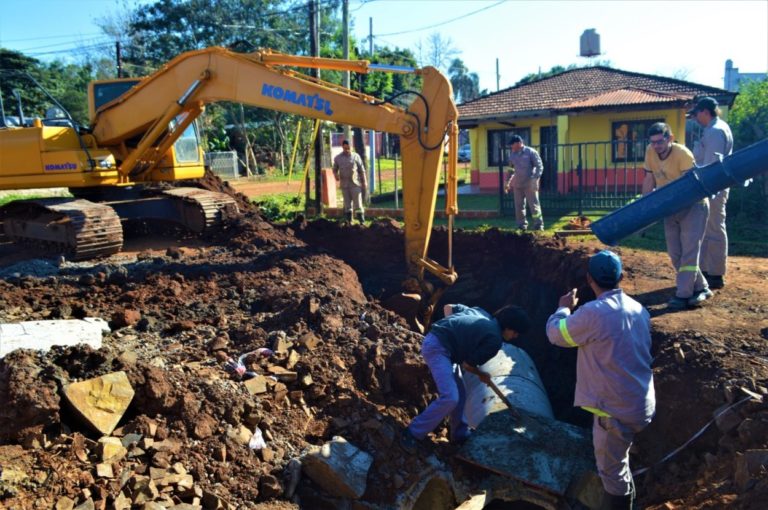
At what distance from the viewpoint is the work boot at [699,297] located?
6.91 meters

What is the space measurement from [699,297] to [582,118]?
1407cm

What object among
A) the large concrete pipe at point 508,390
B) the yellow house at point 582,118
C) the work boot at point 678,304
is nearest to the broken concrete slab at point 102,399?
the large concrete pipe at point 508,390

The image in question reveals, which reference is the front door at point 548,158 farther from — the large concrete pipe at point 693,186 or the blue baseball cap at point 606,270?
the blue baseball cap at point 606,270

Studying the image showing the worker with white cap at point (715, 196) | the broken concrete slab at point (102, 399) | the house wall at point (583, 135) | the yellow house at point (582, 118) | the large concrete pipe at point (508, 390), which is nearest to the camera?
the broken concrete slab at point (102, 399)

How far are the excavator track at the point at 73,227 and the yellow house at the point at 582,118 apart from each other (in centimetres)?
1027

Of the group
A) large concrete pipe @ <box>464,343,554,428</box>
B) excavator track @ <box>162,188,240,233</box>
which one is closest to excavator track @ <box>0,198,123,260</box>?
excavator track @ <box>162,188,240,233</box>

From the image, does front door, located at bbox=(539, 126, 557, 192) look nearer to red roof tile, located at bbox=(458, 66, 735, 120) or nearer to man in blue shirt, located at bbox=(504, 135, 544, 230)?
red roof tile, located at bbox=(458, 66, 735, 120)

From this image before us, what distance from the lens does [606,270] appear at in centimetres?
411

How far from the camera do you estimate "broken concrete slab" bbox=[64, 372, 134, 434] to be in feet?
14.7

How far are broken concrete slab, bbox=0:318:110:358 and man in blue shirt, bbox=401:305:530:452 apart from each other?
2.88 m

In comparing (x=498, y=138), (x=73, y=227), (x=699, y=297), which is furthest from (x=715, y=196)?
(x=498, y=138)

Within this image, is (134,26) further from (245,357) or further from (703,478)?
(703,478)

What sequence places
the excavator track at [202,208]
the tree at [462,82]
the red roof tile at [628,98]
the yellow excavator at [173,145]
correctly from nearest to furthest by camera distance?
the yellow excavator at [173,145], the excavator track at [202,208], the red roof tile at [628,98], the tree at [462,82]

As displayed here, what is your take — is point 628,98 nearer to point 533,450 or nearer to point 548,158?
point 548,158
